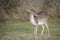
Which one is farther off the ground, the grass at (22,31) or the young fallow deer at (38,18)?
the young fallow deer at (38,18)

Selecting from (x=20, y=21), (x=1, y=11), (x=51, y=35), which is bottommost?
(x=51, y=35)

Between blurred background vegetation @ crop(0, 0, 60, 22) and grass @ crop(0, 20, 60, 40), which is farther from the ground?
blurred background vegetation @ crop(0, 0, 60, 22)

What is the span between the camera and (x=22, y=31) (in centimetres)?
238

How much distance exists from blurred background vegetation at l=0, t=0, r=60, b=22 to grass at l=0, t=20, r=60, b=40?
3.4 inches

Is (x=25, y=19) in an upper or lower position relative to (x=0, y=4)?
lower

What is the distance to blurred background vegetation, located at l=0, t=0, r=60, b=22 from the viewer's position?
238 centimetres

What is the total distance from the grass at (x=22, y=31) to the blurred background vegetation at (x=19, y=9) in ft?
0.28

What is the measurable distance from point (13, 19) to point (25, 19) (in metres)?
0.18

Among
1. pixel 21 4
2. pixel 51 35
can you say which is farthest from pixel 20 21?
pixel 51 35

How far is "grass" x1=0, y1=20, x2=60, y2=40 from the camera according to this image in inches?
92.3

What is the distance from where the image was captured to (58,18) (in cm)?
241

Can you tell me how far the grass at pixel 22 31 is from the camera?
7.69 ft

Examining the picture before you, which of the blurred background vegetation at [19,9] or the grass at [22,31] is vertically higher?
the blurred background vegetation at [19,9]

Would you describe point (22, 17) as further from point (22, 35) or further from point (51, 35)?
point (51, 35)
